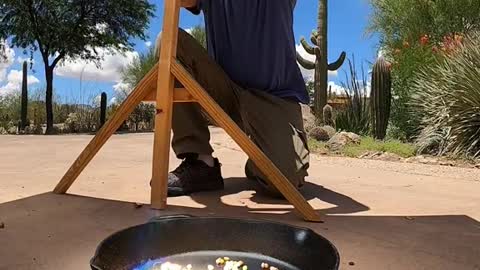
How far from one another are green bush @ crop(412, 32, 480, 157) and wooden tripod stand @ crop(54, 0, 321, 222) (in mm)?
3233

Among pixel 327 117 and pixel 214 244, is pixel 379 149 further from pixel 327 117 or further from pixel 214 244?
pixel 214 244

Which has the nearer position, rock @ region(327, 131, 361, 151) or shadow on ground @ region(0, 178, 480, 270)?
shadow on ground @ region(0, 178, 480, 270)

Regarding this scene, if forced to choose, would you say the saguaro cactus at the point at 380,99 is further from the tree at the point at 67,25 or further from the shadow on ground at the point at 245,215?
the tree at the point at 67,25

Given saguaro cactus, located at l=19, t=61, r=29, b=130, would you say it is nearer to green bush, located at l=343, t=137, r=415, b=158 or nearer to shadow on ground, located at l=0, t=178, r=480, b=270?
green bush, located at l=343, t=137, r=415, b=158

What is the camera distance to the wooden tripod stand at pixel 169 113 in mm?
1650

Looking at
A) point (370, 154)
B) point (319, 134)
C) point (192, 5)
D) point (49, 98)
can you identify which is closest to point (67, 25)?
point (49, 98)

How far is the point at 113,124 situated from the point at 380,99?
532cm

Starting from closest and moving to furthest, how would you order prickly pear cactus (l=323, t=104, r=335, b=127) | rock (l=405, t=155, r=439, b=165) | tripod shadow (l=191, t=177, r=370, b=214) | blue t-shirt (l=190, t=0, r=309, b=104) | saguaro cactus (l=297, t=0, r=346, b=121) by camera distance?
1. tripod shadow (l=191, t=177, r=370, b=214)
2. blue t-shirt (l=190, t=0, r=309, b=104)
3. rock (l=405, t=155, r=439, b=165)
4. prickly pear cactus (l=323, t=104, r=335, b=127)
5. saguaro cactus (l=297, t=0, r=346, b=121)

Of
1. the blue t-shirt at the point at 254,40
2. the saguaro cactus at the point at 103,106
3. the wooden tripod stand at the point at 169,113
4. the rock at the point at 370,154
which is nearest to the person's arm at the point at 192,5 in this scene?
the blue t-shirt at the point at 254,40

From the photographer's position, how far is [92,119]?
12891 millimetres

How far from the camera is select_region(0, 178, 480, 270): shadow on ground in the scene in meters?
1.23

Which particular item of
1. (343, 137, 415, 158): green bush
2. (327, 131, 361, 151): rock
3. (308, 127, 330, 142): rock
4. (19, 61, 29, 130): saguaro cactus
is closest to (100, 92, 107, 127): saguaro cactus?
(19, 61, 29, 130): saguaro cactus

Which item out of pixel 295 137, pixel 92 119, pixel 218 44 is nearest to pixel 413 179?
pixel 295 137

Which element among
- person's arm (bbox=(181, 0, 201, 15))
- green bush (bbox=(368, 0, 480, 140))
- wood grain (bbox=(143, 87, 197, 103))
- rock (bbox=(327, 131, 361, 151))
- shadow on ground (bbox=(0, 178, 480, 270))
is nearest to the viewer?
shadow on ground (bbox=(0, 178, 480, 270))
